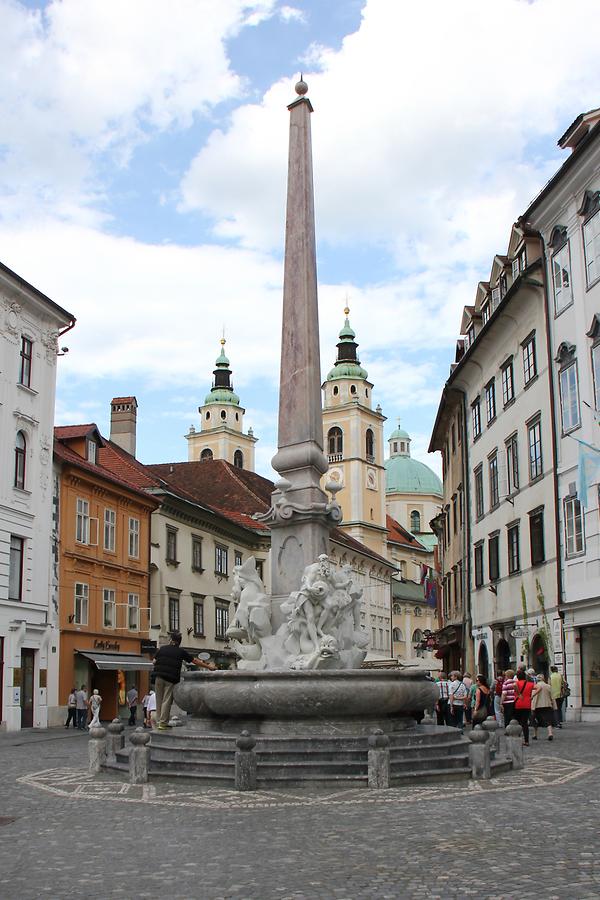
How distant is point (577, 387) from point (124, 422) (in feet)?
89.1

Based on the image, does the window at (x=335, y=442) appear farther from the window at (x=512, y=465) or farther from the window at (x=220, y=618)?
the window at (x=512, y=465)

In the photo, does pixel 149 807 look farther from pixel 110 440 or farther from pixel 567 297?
pixel 110 440

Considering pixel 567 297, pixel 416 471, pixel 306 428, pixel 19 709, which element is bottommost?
pixel 19 709

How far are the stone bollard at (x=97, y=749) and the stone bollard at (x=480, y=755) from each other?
4828mm

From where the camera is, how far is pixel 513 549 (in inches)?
1292

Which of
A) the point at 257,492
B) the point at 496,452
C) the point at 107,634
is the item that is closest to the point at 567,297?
the point at 496,452

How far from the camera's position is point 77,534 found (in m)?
→ 34.8

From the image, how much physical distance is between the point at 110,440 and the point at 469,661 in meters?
20.2

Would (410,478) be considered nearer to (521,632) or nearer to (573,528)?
(521,632)

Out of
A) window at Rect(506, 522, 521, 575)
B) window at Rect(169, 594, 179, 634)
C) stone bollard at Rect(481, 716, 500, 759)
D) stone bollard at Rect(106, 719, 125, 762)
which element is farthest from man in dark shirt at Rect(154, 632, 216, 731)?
window at Rect(169, 594, 179, 634)

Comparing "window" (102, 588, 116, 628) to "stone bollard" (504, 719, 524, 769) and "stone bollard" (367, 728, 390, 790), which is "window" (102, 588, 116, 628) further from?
"stone bollard" (367, 728, 390, 790)

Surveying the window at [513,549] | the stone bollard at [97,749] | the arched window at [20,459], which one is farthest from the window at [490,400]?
the stone bollard at [97,749]

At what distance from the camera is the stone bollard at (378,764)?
36.9ft

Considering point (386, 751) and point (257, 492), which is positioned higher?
point (257, 492)
